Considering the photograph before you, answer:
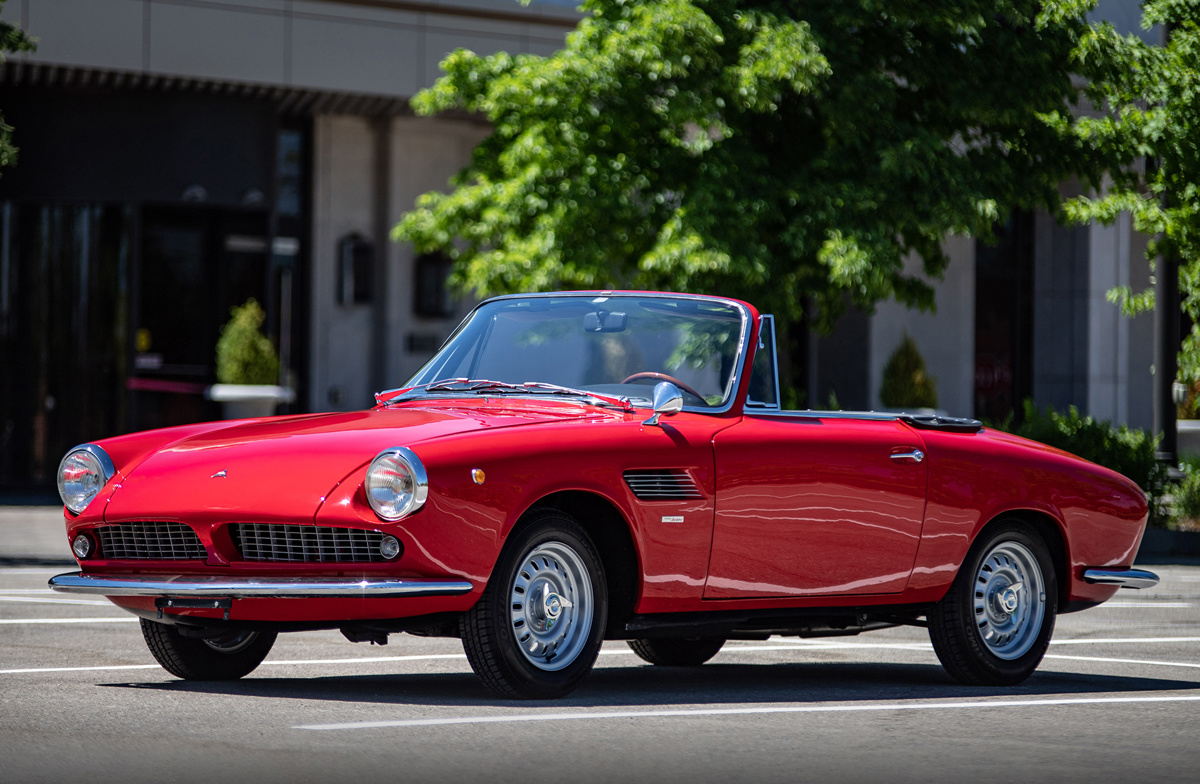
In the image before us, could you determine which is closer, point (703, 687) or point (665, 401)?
point (665, 401)

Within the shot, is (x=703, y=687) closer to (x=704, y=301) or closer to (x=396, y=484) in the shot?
(x=704, y=301)

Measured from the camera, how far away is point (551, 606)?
670cm

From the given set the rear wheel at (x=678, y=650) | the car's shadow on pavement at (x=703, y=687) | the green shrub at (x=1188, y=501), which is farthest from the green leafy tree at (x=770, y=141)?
the car's shadow on pavement at (x=703, y=687)

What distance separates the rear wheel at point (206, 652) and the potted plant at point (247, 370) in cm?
1691

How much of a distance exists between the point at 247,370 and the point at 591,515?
18.3m

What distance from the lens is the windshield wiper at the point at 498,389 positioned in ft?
24.3

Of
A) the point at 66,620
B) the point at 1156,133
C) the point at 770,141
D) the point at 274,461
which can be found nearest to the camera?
the point at 274,461

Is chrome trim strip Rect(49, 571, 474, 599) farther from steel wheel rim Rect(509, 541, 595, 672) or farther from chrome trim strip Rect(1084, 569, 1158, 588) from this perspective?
chrome trim strip Rect(1084, 569, 1158, 588)

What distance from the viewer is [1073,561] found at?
326 inches

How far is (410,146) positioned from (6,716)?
2199cm

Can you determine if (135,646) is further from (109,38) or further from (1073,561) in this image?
(109,38)

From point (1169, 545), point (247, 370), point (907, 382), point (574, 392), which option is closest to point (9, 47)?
point (247, 370)

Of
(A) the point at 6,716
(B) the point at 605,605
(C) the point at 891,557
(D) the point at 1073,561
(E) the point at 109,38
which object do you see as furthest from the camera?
(E) the point at 109,38

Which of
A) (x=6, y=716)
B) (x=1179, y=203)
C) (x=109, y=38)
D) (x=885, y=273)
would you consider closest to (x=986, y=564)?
(x=6, y=716)
